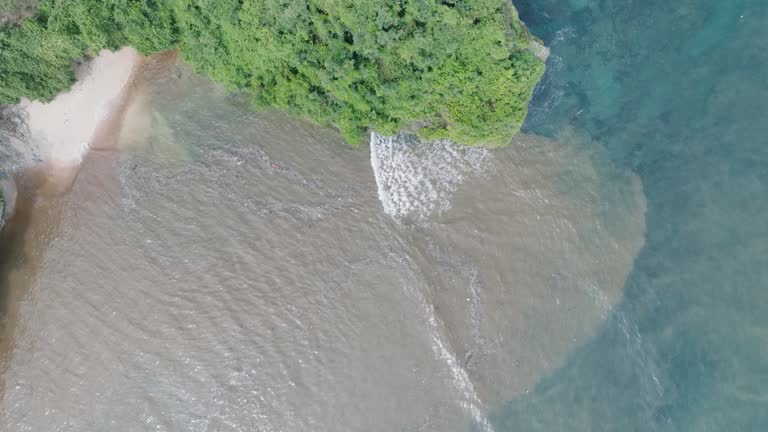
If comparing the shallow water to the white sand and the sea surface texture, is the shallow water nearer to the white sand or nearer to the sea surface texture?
the sea surface texture

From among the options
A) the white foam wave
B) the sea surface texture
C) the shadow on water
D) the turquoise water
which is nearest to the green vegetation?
the white foam wave

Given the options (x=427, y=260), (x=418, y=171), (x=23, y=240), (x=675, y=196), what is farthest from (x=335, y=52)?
(x=23, y=240)

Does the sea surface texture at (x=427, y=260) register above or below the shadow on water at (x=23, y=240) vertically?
above

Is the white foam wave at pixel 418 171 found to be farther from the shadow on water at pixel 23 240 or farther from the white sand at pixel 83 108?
the shadow on water at pixel 23 240

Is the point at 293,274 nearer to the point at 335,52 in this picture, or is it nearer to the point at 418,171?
the point at 418,171

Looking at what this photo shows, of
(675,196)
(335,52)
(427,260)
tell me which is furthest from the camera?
(675,196)

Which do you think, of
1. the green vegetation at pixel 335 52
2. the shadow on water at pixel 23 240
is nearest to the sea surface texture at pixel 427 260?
the shadow on water at pixel 23 240
